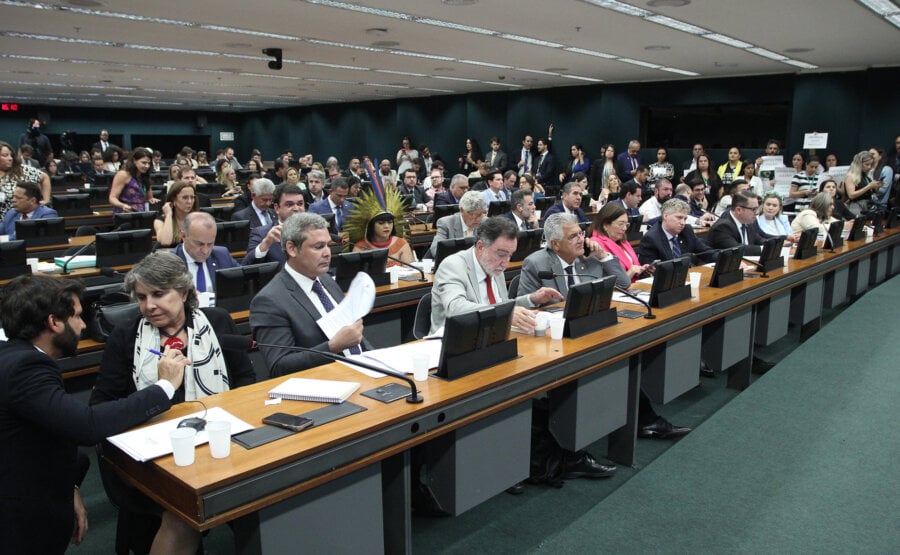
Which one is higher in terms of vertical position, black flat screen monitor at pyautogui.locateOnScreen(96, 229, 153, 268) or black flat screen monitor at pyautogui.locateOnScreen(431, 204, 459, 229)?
black flat screen monitor at pyautogui.locateOnScreen(431, 204, 459, 229)

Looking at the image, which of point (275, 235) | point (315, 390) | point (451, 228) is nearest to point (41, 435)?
point (315, 390)

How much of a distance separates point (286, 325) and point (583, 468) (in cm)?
156

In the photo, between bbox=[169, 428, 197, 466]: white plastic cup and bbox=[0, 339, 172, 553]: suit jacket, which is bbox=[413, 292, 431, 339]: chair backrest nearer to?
bbox=[0, 339, 172, 553]: suit jacket

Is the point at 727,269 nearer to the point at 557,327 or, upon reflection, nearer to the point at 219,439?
the point at 557,327

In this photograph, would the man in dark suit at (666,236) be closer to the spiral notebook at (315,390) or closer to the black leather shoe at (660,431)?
the black leather shoe at (660,431)

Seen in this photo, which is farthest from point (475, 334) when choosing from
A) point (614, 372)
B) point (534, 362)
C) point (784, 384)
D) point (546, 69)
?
point (546, 69)

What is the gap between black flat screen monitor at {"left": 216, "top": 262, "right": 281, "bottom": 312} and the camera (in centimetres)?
346

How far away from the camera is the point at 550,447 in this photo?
3096 mm

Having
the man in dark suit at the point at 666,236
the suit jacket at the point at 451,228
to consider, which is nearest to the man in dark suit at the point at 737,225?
the man in dark suit at the point at 666,236

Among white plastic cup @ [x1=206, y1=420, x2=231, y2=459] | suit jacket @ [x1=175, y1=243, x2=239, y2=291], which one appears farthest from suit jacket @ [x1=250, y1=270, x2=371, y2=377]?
suit jacket @ [x1=175, y1=243, x2=239, y2=291]

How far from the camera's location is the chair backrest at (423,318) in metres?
3.10

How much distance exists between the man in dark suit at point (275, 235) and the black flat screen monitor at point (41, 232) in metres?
1.76

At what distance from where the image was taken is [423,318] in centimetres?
314

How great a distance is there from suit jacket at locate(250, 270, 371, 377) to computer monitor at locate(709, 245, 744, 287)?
2.49 meters
